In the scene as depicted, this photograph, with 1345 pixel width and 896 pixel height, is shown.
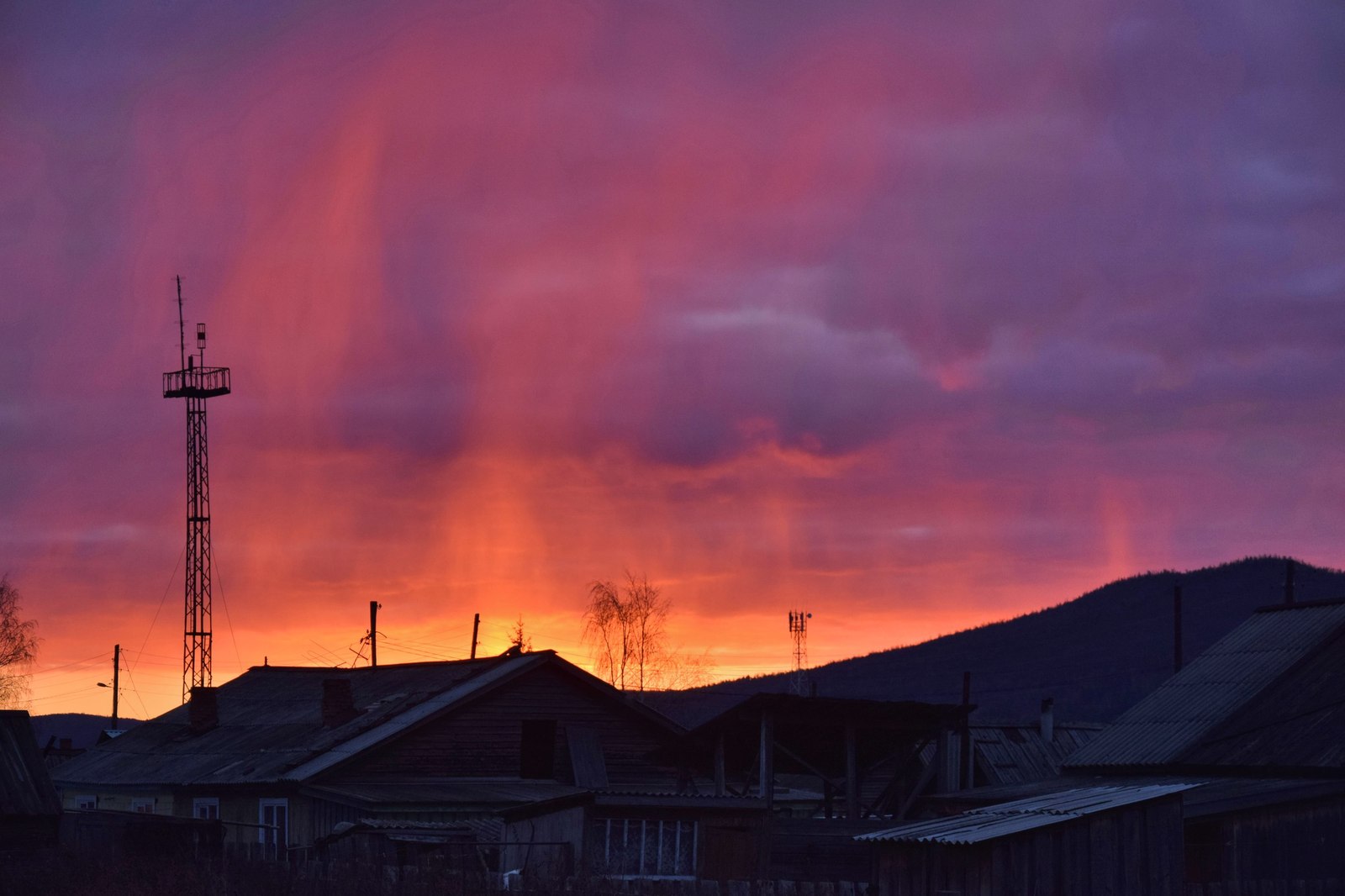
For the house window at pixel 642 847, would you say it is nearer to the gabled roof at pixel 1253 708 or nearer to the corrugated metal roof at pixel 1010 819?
the corrugated metal roof at pixel 1010 819

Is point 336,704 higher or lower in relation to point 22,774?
higher

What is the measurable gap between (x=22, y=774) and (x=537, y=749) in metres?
15.2

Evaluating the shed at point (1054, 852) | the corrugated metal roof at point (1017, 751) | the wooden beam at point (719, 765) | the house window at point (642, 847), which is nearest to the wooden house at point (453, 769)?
the house window at point (642, 847)

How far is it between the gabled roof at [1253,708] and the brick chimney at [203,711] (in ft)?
95.3

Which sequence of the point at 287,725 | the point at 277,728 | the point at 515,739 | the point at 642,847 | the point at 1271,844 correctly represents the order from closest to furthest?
the point at 1271,844, the point at 642,847, the point at 515,739, the point at 287,725, the point at 277,728

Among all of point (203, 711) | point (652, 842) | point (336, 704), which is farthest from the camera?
point (203, 711)

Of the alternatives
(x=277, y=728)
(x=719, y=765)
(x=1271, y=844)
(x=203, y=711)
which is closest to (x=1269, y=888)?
(x=1271, y=844)

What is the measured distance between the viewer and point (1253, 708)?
39.3 m

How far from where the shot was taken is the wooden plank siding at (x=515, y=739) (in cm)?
4547

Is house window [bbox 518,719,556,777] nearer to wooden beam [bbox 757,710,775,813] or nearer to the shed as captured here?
wooden beam [bbox 757,710,775,813]

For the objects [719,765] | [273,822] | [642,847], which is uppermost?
[719,765]

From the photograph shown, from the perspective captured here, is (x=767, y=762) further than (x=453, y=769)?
No

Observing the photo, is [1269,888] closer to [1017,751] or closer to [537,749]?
[537,749]

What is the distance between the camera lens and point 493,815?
3659 cm
